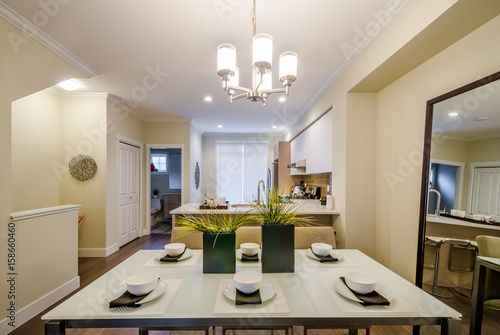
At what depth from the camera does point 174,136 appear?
4.79 meters

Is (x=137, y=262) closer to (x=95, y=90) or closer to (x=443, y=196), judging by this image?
(x=443, y=196)

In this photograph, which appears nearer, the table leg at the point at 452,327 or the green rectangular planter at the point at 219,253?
the table leg at the point at 452,327

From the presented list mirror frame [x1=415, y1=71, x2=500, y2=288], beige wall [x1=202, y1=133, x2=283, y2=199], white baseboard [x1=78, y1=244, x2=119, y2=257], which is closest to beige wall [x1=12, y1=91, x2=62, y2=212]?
white baseboard [x1=78, y1=244, x2=119, y2=257]

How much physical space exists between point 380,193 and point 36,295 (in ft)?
11.7

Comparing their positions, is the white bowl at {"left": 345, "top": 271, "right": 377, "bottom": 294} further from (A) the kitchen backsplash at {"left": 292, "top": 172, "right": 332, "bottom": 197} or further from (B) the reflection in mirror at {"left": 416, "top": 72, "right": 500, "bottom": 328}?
(A) the kitchen backsplash at {"left": 292, "top": 172, "right": 332, "bottom": 197}

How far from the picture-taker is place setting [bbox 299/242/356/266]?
4.68ft

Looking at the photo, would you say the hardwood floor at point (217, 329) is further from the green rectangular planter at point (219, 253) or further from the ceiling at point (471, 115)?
the ceiling at point (471, 115)

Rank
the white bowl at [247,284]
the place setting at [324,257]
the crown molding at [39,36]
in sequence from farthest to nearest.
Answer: the crown molding at [39,36] → the place setting at [324,257] → the white bowl at [247,284]

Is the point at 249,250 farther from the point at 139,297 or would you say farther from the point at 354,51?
the point at 354,51

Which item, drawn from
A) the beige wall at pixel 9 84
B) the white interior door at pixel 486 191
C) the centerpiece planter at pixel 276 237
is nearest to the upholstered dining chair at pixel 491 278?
the white interior door at pixel 486 191

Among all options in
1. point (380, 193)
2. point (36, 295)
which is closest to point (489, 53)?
point (380, 193)

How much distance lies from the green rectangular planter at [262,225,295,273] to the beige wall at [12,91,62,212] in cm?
330

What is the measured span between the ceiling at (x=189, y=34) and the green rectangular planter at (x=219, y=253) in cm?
165

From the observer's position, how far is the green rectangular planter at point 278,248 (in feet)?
4.06
